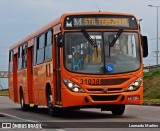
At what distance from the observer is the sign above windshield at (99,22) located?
17875mm

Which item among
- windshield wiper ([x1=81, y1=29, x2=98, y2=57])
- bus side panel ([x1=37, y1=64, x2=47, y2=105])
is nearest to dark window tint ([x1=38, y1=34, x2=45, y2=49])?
bus side panel ([x1=37, y1=64, x2=47, y2=105])

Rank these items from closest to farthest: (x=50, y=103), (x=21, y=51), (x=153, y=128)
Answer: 1. (x=153, y=128)
2. (x=50, y=103)
3. (x=21, y=51)

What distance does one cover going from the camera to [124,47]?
58.3 ft

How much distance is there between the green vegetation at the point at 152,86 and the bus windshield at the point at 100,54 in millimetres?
19350

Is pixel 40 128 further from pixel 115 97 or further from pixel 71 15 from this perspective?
pixel 71 15

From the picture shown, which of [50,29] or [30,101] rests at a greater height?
[50,29]

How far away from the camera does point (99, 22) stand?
18.0 meters

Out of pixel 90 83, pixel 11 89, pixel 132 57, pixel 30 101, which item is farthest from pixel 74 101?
pixel 11 89

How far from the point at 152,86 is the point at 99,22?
81.2ft

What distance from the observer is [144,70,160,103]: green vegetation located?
39069mm

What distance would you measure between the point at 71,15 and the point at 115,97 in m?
3.06

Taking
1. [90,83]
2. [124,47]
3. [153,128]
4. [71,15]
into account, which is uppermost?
[71,15]

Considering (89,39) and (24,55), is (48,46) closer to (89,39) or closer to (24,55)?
(89,39)

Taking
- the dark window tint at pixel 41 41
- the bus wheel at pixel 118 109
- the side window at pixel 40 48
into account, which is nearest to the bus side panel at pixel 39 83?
the side window at pixel 40 48
